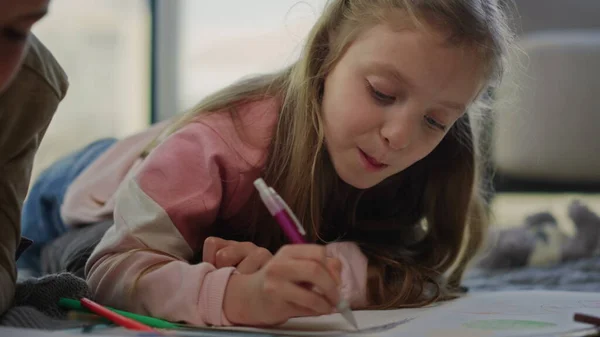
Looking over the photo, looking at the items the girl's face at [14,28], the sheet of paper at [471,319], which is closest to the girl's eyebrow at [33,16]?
the girl's face at [14,28]

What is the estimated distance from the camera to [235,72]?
2.49 meters

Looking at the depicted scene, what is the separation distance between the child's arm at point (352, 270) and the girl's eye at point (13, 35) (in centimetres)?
47

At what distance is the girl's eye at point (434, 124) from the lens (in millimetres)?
906

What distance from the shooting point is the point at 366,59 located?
90 cm

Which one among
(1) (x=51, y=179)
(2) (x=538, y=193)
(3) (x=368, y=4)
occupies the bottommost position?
(2) (x=538, y=193)

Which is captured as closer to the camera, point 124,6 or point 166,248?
point 166,248

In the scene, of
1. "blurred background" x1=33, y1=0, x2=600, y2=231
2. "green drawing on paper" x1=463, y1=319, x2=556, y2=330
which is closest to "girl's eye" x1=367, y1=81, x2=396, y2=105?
"green drawing on paper" x1=463, y1=319, x2=556, y2=330

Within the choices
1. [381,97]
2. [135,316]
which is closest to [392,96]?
[381,97]

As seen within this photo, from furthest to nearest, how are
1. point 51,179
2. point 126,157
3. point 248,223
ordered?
point 51,179
point 126,157
point 248,223

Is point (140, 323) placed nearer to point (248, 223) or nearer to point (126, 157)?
point (248, 223)

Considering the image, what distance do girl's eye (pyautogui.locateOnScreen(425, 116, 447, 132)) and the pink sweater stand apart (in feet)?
0.57

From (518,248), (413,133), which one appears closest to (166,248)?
(413,133)

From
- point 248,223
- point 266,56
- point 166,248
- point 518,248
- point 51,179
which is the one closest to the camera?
point 166,248

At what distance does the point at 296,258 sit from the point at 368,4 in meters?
0.36
